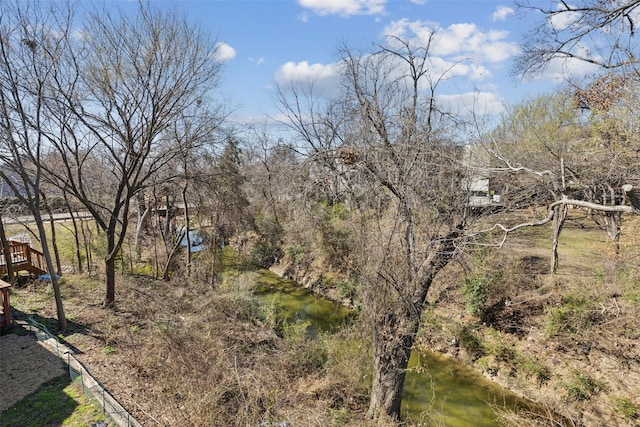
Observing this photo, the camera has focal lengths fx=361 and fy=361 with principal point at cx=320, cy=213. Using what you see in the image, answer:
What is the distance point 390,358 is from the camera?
6.01 metres

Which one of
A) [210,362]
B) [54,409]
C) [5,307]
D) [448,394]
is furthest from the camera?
[448,394]

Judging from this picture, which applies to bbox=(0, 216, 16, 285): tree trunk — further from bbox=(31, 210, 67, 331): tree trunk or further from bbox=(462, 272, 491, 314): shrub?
bbox=(462, 272, 491, 314): shrub

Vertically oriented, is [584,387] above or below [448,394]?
above

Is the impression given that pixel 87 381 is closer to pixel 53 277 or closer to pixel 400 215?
pixel 53 277

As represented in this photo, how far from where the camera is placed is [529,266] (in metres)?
11.5

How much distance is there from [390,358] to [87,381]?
516 cm

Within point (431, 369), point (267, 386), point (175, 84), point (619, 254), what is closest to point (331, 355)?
point (267, 386)

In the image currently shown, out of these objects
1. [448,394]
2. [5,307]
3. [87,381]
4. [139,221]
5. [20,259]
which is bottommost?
[448,394]

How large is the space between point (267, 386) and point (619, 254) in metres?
9.59

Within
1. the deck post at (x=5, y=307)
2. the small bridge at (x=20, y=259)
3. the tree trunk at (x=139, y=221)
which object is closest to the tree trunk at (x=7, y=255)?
the small bridge at (x=20, y=259)

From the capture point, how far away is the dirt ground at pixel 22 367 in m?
6.07

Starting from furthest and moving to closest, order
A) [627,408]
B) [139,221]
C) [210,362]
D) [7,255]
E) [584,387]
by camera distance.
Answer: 1. [139,221]
2. [7,255]
3. [584,387]
4. [627,408]
5. [210,362]

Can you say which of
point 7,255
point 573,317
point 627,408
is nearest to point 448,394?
point 627,408

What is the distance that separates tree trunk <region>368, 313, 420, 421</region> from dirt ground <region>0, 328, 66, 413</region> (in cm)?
569
